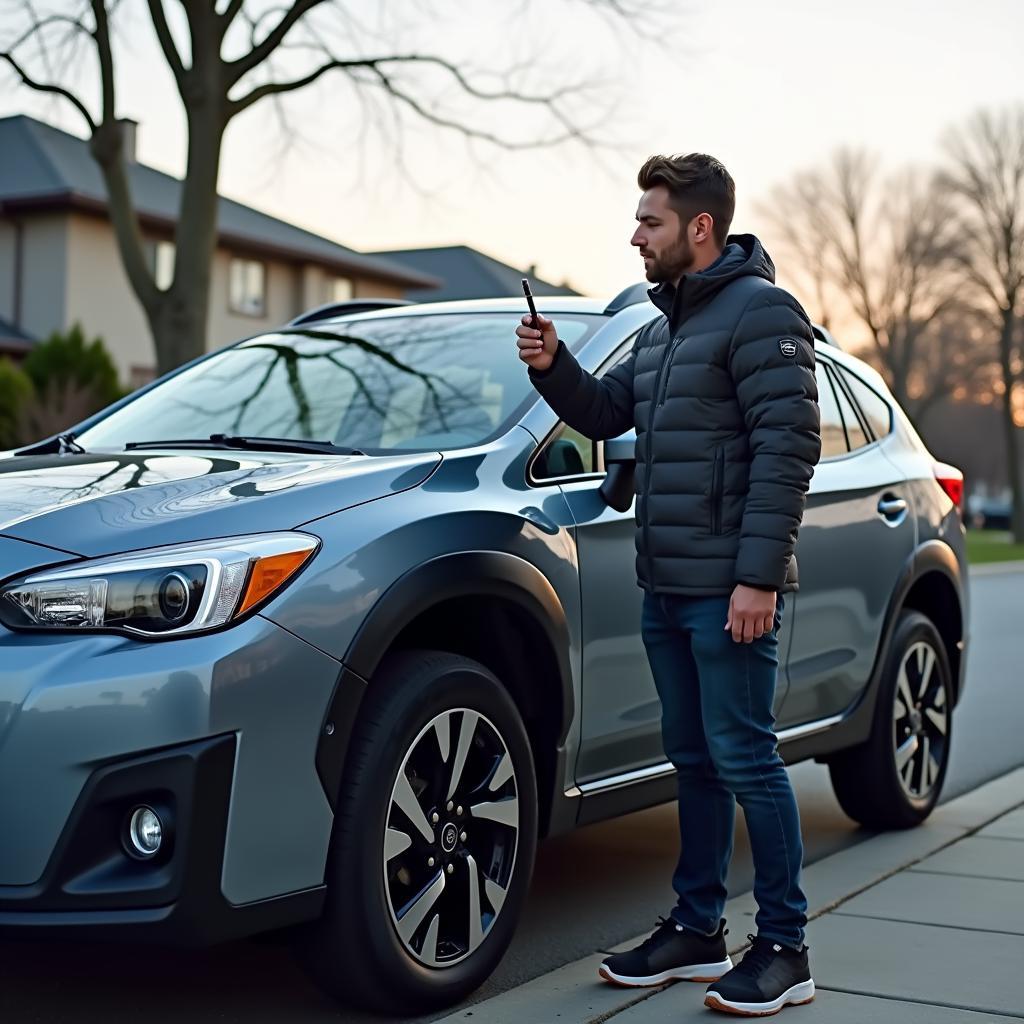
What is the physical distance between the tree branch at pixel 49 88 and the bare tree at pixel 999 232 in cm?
3724

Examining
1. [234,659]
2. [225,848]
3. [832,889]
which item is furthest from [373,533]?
[832,889]

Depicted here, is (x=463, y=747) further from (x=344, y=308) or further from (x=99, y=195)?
(x=99, y=195)

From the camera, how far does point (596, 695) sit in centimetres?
425

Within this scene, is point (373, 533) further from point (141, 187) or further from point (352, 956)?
point (141, 187)

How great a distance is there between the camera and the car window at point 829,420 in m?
5.57

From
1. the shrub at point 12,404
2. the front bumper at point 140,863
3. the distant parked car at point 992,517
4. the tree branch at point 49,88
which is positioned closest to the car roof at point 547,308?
the front bumper at point 140,863

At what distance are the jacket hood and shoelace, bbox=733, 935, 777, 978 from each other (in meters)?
1.48

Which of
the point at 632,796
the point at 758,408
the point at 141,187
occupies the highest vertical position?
the point at 141,187

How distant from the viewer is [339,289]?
40.4 m

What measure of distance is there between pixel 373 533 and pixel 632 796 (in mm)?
1263

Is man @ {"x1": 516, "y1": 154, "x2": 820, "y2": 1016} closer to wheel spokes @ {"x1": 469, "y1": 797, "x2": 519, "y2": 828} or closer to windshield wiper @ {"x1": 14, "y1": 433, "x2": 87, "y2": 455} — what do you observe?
wheel spokes @ {"x1": 469, "y1": 797, "x2": 519, "y2": 828}

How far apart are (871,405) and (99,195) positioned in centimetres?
2868

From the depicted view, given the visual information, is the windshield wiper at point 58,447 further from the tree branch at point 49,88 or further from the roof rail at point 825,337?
the tree branch at point 49,88

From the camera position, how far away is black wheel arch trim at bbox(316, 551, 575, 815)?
3.41 m
